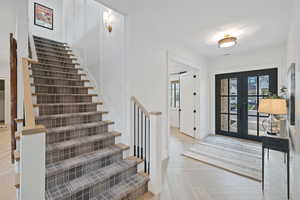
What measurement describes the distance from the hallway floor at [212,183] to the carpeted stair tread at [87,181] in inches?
27.4

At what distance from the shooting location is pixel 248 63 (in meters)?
4.23

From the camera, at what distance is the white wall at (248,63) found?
3705mm

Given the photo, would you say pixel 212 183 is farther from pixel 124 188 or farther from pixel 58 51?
pixel 58 51

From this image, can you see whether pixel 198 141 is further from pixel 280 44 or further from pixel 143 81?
pixel 280 44

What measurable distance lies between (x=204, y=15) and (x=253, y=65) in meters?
2.74

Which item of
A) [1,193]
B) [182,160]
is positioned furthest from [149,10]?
[1,193]

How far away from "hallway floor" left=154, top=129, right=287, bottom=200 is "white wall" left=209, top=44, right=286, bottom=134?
2.25 m

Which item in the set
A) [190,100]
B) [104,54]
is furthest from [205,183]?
[190,100]

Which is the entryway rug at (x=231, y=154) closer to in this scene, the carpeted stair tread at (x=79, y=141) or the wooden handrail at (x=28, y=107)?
the carpeted stair tread at (x=79, y=141)

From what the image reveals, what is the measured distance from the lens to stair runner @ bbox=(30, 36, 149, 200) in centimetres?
162

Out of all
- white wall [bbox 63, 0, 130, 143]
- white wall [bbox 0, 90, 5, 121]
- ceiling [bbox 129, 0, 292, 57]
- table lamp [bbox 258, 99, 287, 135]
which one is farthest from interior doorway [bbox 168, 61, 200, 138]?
white wall [bbox 0, 90, 5, 121]

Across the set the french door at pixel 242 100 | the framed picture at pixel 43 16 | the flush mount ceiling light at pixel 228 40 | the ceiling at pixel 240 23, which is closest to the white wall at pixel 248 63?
the french door at pixel 242 100

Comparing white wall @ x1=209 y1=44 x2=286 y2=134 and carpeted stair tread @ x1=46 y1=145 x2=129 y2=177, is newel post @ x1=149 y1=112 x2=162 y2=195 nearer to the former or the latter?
carpeted stair tread @ x1=46 y1=145 x2=129 y2=177

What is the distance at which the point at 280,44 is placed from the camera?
3.65m
